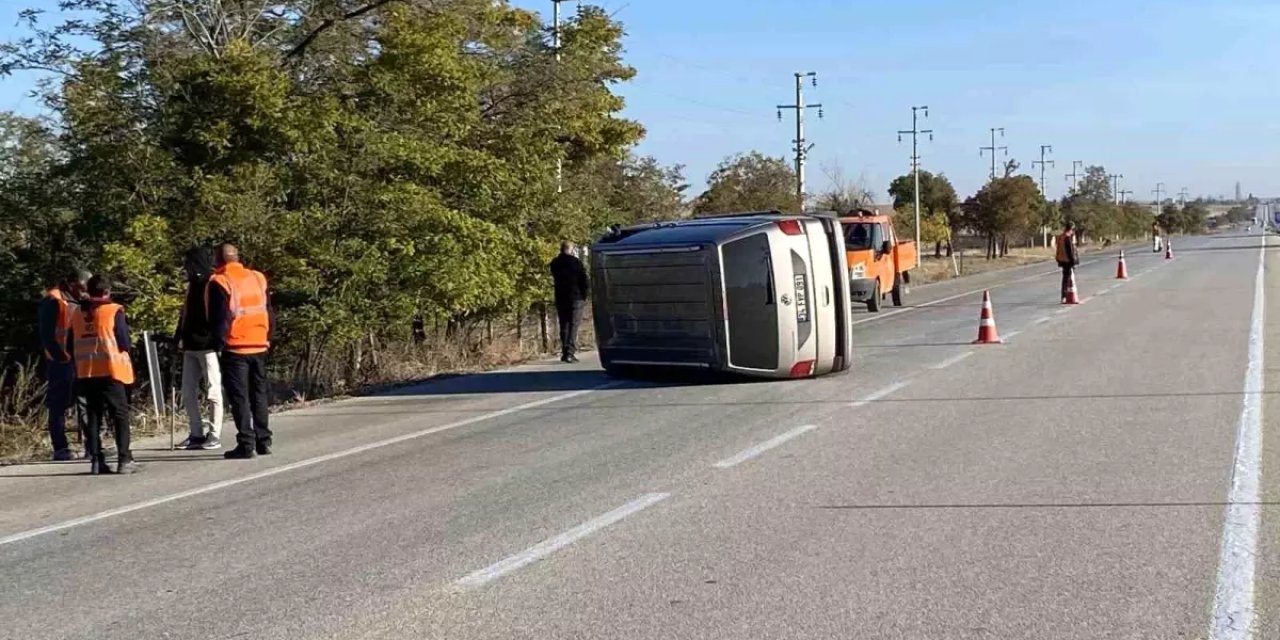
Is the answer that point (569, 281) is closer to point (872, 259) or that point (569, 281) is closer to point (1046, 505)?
point (1046, 505)

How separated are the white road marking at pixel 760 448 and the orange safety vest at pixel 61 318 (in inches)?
229

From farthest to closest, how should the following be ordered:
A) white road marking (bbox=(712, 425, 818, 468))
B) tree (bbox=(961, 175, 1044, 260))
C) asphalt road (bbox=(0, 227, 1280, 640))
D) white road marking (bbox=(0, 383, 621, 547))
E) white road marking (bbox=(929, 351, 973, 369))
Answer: tree (bbox=(961, 175, 1044, 260)), white road marking (bbox=(929, 351, 973, 369)), white road marking (bbox=(712, 425, 818, 468)), white road marking (bbox=(0, 383, 621, 547)), asphalt road (bbox=(0, 227, 1280, 640))

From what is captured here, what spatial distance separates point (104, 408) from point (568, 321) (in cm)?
868

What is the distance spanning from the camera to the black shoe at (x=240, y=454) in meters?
10.5

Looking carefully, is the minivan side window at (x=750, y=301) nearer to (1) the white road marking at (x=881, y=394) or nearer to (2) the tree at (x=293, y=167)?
(1) the white road marking at (x=881, y=394)

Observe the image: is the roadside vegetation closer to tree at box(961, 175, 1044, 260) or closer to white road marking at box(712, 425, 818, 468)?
white road marking at box(712, 425, 818, 468)

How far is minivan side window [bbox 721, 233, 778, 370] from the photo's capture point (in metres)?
13.8

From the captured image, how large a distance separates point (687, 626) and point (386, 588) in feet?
5.34

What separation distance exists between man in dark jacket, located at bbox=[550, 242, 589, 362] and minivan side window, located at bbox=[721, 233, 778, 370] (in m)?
4.54

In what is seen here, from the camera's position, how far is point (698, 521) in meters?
7.40

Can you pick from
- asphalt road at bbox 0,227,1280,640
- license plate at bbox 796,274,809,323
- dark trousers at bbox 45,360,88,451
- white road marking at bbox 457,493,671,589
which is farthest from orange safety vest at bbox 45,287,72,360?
license plate at bbox 796,274,809,323

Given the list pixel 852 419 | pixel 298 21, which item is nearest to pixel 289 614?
pixel 852 419

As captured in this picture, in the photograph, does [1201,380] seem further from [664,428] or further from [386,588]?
[386,588]

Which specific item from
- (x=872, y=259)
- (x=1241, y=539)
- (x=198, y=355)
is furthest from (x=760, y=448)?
(x=872, y=259)
